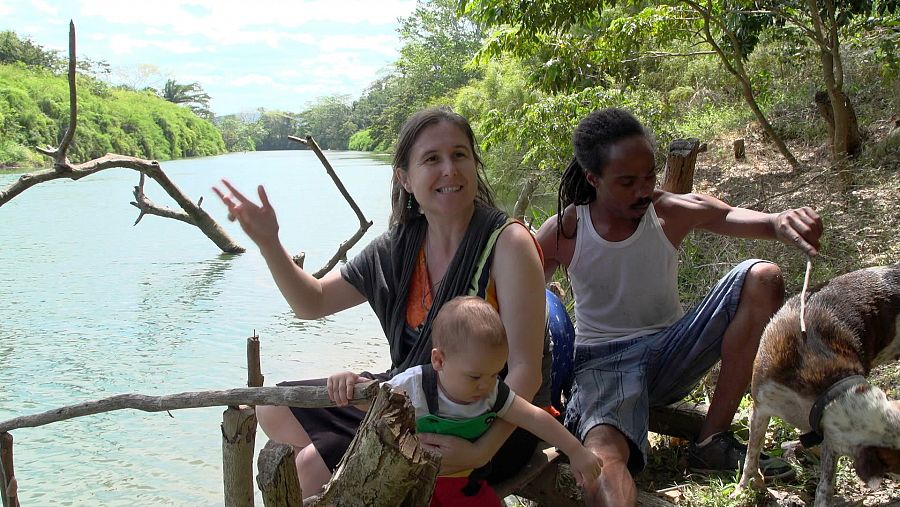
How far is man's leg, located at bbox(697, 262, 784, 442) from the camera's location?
305 centimetres

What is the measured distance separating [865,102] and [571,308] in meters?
5.38

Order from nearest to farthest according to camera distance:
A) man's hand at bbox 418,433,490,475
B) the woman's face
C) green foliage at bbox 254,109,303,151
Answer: man's hand at bbox 418,433,490,475 < the woman's face < green foliage at bbox 254,109,303,151

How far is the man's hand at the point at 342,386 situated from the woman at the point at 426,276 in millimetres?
375

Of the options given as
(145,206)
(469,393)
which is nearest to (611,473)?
(469,393)

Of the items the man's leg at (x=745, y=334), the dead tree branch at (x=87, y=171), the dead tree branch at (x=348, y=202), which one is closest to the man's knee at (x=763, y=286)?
the man's leg at (x=745, y=334)

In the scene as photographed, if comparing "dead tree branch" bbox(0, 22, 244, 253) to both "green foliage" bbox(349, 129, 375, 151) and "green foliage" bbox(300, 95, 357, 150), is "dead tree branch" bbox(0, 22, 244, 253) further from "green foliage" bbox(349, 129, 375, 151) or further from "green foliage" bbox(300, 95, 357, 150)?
"green foliage" bbox(300, 95, 357, 150)

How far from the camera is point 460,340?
2.25 meters

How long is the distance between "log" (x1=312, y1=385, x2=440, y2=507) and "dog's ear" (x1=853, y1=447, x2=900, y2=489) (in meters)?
1.44

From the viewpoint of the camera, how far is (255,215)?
8.30 feet

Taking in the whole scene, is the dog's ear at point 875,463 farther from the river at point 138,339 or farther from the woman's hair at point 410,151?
the river at point 138,339

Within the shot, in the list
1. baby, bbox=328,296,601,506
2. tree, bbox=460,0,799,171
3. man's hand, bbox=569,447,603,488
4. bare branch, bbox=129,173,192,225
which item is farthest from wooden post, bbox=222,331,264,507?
bare branch, bbox=129,173,192,225

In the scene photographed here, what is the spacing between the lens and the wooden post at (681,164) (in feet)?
16.4

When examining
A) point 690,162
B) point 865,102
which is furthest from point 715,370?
point 865,102

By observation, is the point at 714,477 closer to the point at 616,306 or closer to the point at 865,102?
the point at 616,306
